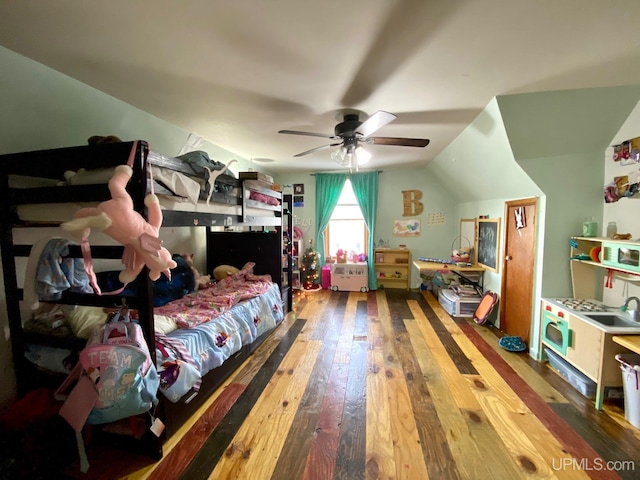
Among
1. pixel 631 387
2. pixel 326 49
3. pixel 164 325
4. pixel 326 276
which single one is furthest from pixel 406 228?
pixel 164 325

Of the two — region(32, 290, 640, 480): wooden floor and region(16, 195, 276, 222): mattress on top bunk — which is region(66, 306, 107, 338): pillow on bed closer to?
region(16, 195, 276, 222): mattress on top bunk

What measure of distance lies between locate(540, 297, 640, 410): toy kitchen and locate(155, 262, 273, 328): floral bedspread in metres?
2.84

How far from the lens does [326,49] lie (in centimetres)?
155

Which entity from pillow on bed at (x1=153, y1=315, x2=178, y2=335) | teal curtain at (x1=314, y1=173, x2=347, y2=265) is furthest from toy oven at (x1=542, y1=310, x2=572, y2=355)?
teal curtain at (x1=314, y1=173, x2=347, y2=265)

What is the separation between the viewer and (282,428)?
71.7 inches

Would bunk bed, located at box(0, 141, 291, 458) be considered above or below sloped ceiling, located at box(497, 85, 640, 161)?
below

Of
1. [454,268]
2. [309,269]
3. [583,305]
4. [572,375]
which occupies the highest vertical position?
[454,268]

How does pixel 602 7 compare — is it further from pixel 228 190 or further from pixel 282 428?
pixel 282 428

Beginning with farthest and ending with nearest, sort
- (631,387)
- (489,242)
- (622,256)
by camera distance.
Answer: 1. (489,242)
2. (622,256)
3. (631,387)

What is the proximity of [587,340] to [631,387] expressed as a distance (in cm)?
36

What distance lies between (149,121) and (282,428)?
2.79 meters

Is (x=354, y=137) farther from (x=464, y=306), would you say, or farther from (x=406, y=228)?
(x=406, y=228)

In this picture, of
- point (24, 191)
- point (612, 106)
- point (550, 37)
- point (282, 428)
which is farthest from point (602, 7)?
point (24, 191)

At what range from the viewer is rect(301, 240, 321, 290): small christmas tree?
533 cm
